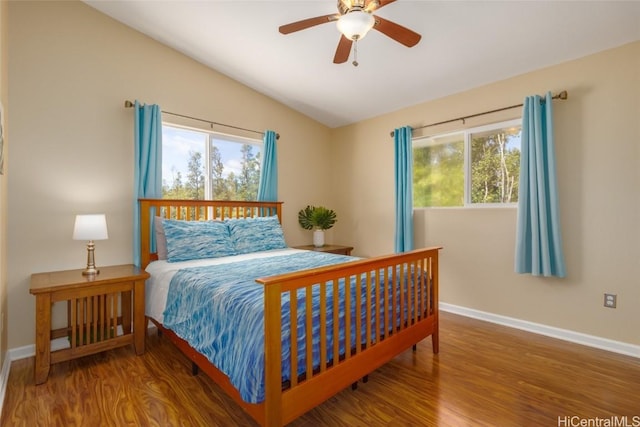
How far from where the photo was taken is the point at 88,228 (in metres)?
2.37

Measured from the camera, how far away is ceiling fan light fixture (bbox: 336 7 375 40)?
1678 millimetres

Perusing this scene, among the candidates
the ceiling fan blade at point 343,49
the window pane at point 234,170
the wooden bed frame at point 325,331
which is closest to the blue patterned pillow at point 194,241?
the wooden bed frame at point 325,331

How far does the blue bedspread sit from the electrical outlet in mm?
2373

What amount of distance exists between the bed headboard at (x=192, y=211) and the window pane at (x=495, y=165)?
7.67 feet

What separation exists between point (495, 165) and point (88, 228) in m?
3.75

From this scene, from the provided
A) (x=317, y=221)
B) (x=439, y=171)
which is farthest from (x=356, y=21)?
(x=317, y=221)

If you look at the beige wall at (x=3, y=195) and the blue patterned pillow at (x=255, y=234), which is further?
the blue patterned pillow at (x=255, y=234)

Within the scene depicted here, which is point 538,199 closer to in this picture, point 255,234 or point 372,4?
point 372,4

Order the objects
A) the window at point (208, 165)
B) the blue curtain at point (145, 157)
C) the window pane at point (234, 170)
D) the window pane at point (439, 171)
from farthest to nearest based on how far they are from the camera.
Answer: the window pane at point (234, 170) → the window pane at point (439, 171) → the window at point (208, 165) → the blue curtain at point (145, 157)

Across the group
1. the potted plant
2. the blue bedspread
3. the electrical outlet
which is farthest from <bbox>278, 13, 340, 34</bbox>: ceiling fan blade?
the electrical outlet

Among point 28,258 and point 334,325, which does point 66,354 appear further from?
point 334,325

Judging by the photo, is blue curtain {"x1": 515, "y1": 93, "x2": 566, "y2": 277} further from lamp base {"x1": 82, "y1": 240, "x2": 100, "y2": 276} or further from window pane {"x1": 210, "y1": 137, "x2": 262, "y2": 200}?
lamp base {"x1": 82, "y1": 240, "x2": 100, "y2": 276}

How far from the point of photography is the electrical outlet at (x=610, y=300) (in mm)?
2523

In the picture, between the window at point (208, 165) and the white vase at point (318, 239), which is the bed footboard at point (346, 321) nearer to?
the white vase at point (318, 239)
